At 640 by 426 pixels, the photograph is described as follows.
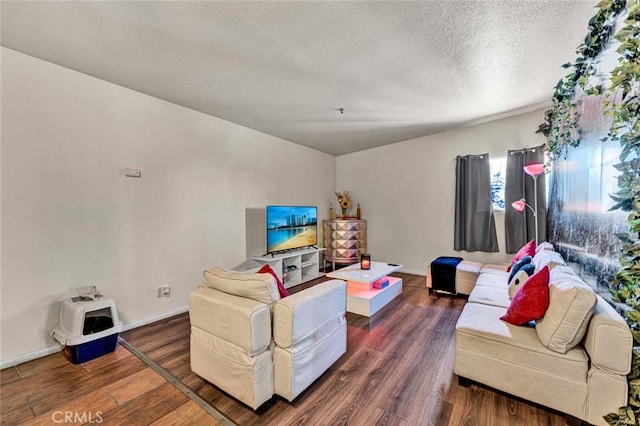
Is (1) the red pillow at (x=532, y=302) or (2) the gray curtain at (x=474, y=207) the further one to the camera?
(2) the gray curtain at (x=474, y=207)

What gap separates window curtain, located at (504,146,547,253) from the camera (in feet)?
12.4

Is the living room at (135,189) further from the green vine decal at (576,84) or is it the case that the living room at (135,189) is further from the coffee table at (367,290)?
the coffee table at (367,290)

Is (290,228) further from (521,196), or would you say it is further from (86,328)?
(521,196)

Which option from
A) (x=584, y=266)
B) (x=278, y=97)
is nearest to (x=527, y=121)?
(x=584, y=266)

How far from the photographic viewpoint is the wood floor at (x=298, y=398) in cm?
157

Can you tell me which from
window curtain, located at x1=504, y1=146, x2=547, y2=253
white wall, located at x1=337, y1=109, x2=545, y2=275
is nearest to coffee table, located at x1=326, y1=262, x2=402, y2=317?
white wall, located at x1=337, y1=109, x2=545, y2=275

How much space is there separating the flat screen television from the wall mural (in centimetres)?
344

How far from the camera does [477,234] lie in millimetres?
4293

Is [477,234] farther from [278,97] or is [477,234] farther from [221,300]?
[221,300]

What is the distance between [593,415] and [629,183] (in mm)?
1271

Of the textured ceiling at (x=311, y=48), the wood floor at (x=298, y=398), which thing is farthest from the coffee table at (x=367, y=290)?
the textured ceiling at (x=311, y=48)

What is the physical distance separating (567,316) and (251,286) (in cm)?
188

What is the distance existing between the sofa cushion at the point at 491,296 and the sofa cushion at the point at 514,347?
1.23ft

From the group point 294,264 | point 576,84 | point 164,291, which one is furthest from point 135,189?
point 576,84
